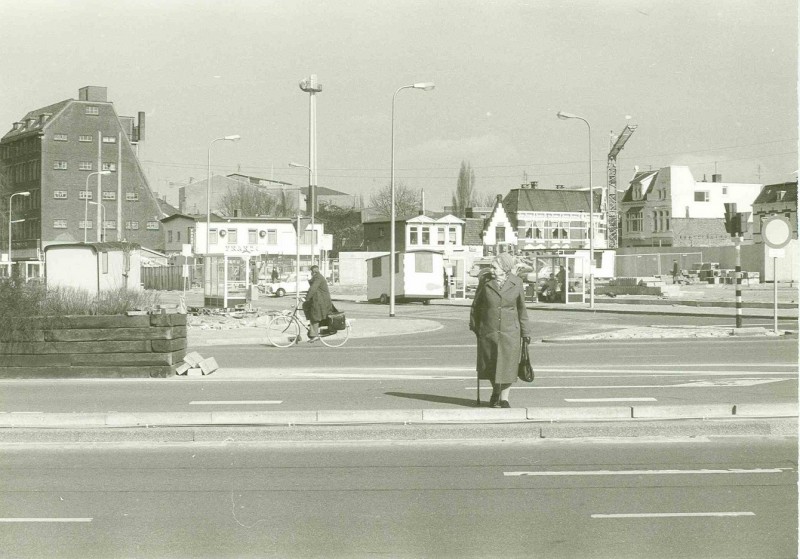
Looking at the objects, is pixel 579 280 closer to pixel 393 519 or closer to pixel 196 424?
pixel 196 424

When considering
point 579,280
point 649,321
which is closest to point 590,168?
point 579,280

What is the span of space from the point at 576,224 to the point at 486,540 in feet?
348

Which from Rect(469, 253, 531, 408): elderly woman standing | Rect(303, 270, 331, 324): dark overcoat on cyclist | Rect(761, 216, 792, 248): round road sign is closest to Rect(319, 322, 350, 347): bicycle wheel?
Rect(303, 270, 331, 324): dark overcoat on cyclist

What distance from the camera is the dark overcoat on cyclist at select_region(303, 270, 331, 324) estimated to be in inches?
851

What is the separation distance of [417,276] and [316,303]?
1142 inches

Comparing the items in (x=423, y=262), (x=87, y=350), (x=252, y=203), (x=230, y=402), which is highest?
(x=252, y=203)

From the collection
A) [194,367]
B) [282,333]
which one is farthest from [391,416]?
[282,333]

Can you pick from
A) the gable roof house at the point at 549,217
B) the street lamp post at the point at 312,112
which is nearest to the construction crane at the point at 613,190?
the gable roof house at the point at 549,217

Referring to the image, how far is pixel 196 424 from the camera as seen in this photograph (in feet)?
33.7

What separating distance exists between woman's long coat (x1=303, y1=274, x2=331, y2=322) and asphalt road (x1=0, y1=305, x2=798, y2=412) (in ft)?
2.62

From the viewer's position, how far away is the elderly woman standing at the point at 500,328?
35.0 ft

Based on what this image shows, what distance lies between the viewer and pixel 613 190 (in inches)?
4503

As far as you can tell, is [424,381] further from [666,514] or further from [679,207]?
[679,207]

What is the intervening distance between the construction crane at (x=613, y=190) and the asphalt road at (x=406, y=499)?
→ 337ft
